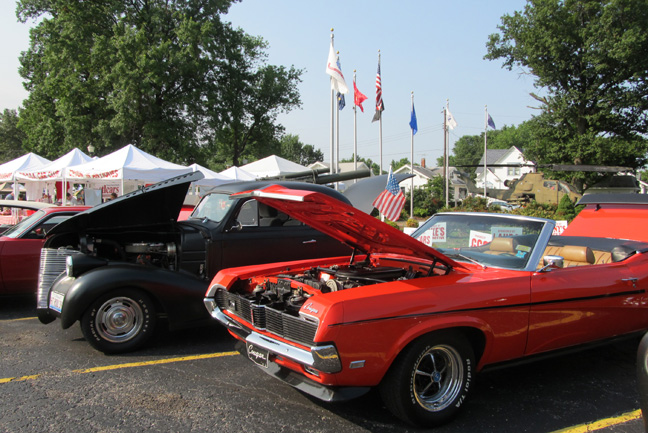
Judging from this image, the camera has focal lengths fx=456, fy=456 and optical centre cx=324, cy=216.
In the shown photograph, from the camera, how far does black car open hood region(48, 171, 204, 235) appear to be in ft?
16.1

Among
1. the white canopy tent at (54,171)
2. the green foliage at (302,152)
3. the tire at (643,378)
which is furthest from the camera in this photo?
the green foliage at (302,152)

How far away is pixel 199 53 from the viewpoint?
29.8 m

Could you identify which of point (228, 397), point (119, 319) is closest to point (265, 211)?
point (119, 319)

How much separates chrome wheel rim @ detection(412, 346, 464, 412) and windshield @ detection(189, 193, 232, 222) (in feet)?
10.8

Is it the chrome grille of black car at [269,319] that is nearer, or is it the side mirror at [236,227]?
the chrome grille of black car at [269,319]

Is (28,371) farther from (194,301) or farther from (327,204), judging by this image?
(327,204)

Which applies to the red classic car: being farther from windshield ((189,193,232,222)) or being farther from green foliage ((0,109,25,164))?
green foliage ((0,109,25,164))

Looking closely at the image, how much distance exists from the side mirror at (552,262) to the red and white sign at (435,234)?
110cm

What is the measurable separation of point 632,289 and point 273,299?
10.4 ft

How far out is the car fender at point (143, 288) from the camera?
441 cm

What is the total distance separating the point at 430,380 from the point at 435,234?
179 centimetres

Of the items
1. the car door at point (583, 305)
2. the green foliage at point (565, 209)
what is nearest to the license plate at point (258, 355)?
the car door at point (583, 305)

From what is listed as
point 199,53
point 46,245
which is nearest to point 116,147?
point 199,53

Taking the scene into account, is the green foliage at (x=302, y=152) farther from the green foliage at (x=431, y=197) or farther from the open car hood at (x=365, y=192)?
the open car hood at (x=365, y=192)
